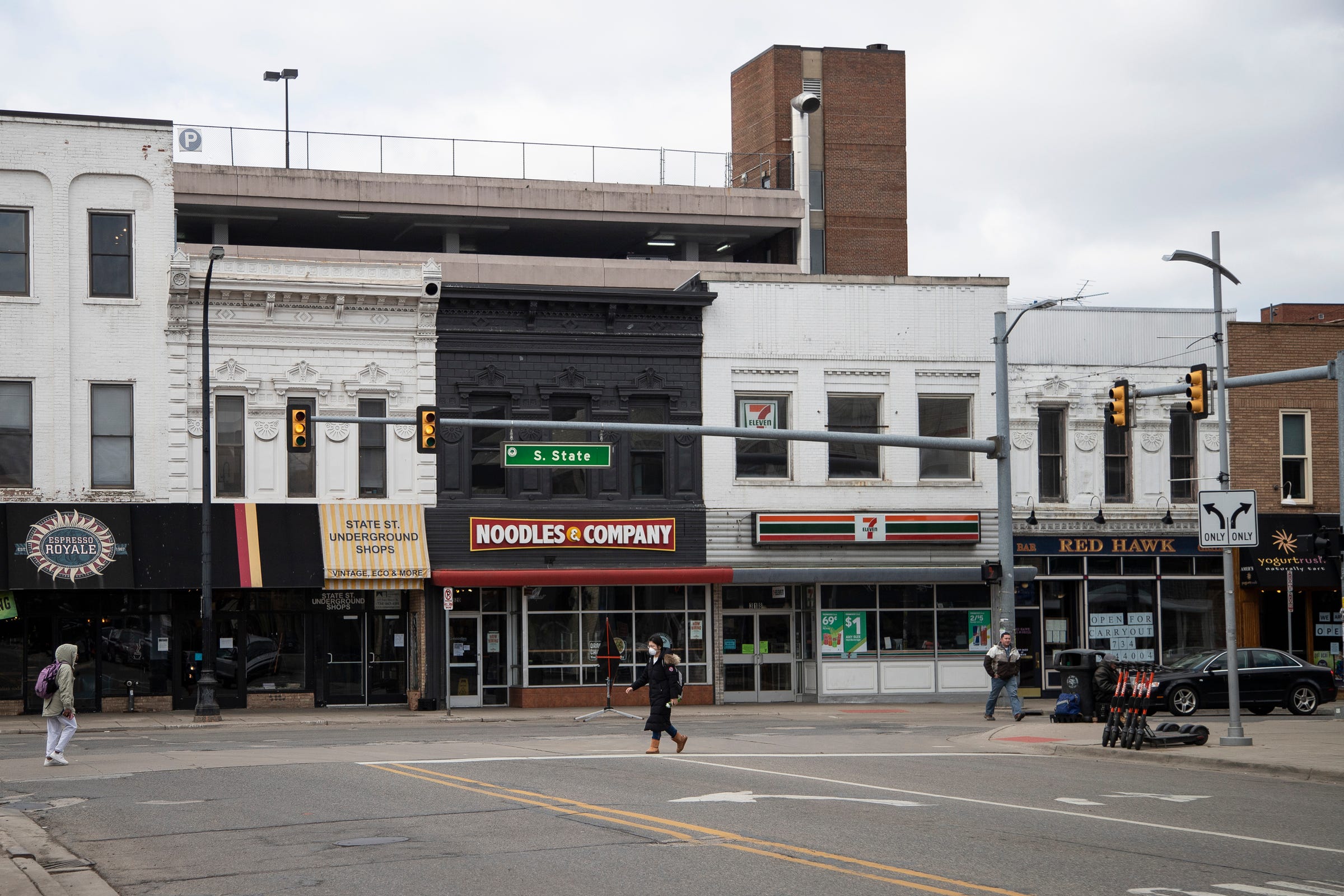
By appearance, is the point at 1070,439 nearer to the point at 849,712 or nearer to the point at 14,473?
the point at 849,712

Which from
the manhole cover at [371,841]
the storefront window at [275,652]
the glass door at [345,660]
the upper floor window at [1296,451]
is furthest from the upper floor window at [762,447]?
the manhole cover at [371,841]

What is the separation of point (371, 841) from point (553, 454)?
66.0ft

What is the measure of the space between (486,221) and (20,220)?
17.7 metres

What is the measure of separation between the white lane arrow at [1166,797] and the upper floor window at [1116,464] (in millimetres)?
21524

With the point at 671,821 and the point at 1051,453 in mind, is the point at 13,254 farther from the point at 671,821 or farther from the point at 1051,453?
the point at 671,821

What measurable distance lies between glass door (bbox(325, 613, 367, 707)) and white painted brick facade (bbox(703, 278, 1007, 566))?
824cm

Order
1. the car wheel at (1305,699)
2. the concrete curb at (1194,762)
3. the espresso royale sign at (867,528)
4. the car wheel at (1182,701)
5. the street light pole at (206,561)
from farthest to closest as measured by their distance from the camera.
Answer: the espresso royale sign at (867,528)
the car wheel at (1305,699)
the street light pole at (206,561)
the car wheel at (1182,701)
the concrete curb at (1194,762)

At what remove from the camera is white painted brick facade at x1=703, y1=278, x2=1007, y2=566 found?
115 ft

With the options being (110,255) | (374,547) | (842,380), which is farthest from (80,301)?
(842,380)

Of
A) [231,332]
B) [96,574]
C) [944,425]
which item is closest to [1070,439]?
[944,425]

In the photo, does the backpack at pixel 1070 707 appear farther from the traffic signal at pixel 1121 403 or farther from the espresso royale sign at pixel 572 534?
the espresso royale sign at pixel 572 534

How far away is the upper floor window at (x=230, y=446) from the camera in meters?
32.6

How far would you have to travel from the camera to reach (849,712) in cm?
3200

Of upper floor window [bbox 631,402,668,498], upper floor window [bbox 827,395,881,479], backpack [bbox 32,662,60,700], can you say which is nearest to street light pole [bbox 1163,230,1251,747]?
upper floor window [bbox 827,395,881,479]
